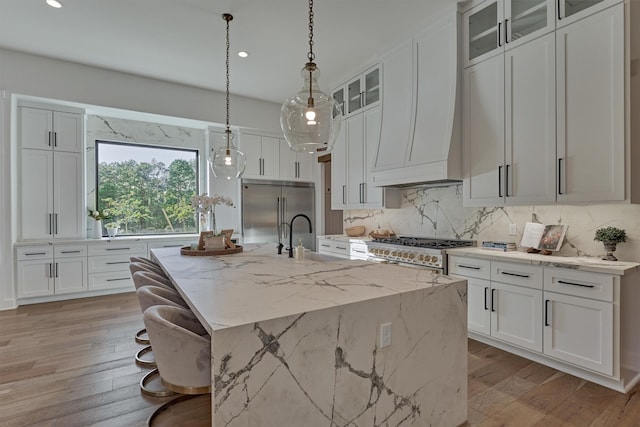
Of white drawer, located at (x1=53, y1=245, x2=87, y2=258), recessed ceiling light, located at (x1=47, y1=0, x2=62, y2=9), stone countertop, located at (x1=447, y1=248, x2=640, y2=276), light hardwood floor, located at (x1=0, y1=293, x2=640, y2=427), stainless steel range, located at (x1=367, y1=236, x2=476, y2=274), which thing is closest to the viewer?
light hardwood floor, located at (x1=0, y1=293, x2=640, y2=427)

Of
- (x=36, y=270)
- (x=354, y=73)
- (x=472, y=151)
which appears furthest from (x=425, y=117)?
(x=36, y=270)

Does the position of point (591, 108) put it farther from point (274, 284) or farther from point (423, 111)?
point (274, 284)

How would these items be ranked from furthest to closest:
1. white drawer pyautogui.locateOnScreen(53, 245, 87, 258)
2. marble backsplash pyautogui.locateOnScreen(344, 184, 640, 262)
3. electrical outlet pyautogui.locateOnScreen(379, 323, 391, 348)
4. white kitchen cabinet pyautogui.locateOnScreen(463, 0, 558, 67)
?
white drawer pyautogui.locateOnScreen(53, 245, 87, 258) < white kitchen cabinet pyautogui.locateOnScreen(463, 0, 558, 67) < marble backsplash pyautogui.locateOnScreen(344, 184, 640, 262) < electrical outlet pyautogui.locateOnScreen(379, 323, 391, 348)

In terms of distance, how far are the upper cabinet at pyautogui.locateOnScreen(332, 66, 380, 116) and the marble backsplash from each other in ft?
4.54

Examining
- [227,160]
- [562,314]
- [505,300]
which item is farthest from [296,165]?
[562,314]

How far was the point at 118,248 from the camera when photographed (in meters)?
4.93

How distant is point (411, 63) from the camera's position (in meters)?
3.63

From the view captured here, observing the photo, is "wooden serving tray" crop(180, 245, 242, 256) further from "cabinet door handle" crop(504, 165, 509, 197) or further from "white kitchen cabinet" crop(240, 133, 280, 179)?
"white kitchen cabinet" crop(240, 133, 280, 179)

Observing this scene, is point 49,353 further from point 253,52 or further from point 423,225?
point 423,225

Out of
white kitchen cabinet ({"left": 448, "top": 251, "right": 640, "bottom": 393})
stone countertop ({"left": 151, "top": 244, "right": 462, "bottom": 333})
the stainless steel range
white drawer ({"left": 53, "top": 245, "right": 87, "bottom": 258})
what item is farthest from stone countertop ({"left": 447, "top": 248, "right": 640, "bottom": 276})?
white drawer ({"left": 53, "top": 245, "right": 87, "bottom": 258})

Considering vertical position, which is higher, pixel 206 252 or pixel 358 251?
pixel 206 252

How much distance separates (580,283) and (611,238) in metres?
0.48

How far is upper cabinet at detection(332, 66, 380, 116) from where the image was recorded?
440 centimetres

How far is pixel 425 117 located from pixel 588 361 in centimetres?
253
